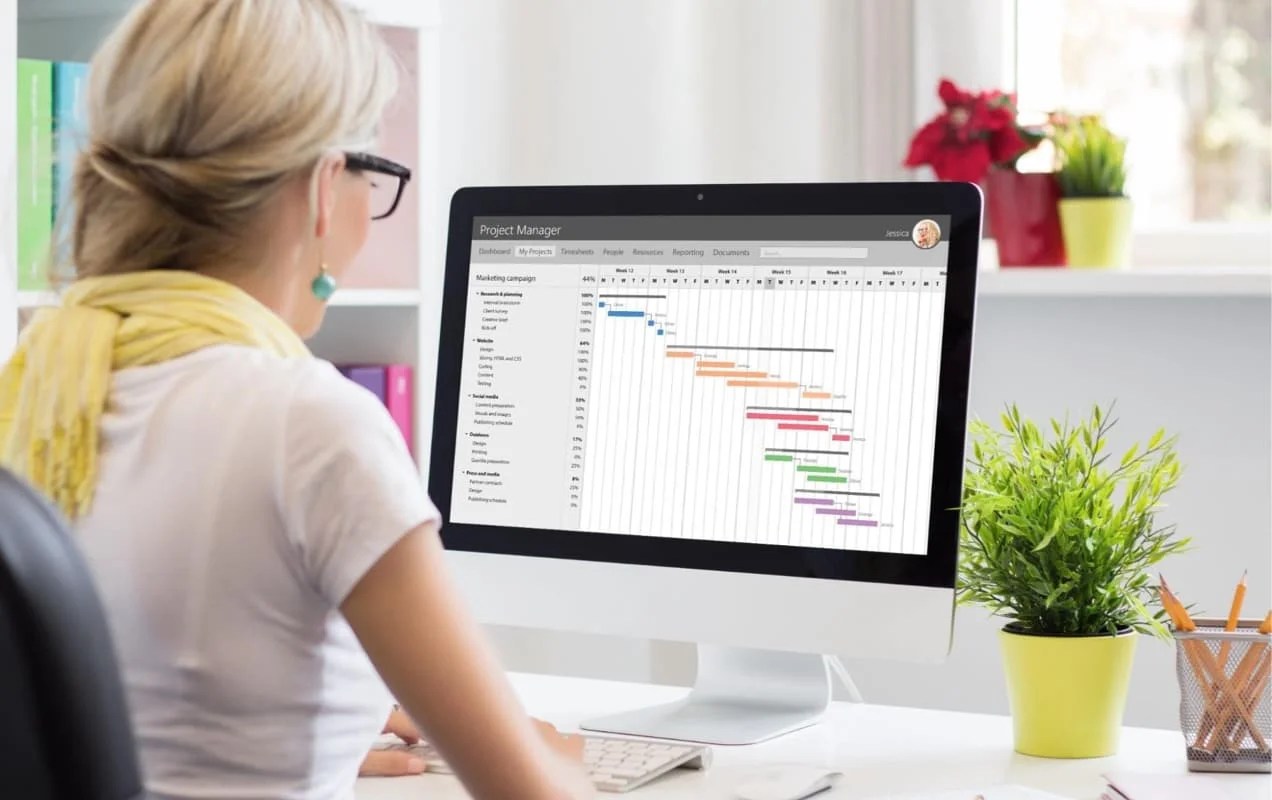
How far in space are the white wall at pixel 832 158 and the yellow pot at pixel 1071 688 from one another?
908 mm

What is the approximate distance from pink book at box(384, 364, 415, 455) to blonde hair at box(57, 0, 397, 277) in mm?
1164

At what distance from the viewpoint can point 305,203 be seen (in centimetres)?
98

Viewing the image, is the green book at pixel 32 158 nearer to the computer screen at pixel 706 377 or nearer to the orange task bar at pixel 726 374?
the computer screen at pixel 706 377

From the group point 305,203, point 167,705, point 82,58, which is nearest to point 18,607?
point 167,705

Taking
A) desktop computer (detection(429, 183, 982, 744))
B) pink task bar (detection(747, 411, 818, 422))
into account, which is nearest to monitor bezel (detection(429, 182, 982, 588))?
desktop computer (detection(429, 183, 982, 744))

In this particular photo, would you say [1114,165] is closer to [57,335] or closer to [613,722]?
[613,722]

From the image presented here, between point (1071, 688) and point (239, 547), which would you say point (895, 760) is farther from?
point (239, 547)

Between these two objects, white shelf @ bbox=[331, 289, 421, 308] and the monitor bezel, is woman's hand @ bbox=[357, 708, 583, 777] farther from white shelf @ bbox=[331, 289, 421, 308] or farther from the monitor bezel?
white shelf @ bbox=[331, 289, 421, 308]

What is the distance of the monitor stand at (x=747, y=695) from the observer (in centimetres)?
142

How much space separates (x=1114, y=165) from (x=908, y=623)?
1.07 meters

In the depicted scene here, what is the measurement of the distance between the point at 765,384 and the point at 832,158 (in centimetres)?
103

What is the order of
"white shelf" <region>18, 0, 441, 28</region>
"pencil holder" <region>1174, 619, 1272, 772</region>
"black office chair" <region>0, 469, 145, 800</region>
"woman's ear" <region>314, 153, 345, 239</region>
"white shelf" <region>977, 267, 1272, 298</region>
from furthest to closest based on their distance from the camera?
1. "white shelf" <region>977, 267, 1272, 298</region>
2. "white shelf" <region>18, 0, 441, 28</region>
3. "pencil holder" <region>1174, 619, 1272, 772</region>
4. "woman's ear" <region>314, 153, 345, 239</region>
5. "black office chair" <region>0, 469, 145, 800</region>

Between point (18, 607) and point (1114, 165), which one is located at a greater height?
point (1114, 165)

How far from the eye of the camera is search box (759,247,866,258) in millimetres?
1349
